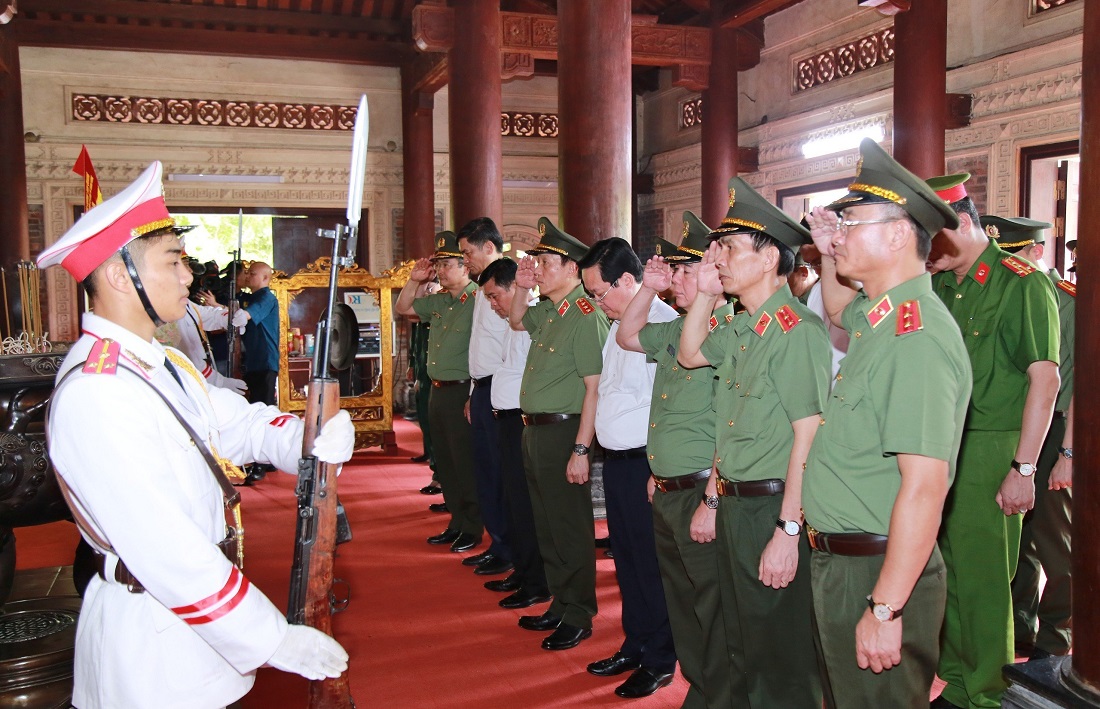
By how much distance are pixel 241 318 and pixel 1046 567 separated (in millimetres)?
5401

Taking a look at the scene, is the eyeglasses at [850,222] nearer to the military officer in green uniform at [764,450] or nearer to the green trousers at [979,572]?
the military officer in green uniform at [764,450]

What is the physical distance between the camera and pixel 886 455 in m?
1.71

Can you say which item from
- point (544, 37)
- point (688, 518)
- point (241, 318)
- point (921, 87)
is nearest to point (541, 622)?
point (688, 518)

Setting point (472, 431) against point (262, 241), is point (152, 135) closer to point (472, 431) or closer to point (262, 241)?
point (262, 241)

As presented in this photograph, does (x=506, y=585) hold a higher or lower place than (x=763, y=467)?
lower

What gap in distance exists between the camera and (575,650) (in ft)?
10.6

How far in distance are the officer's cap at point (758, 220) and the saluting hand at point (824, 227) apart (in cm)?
19

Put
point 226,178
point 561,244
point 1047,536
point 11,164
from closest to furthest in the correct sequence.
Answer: point 1047,536
point 561,244
point 11,164
point 226,178

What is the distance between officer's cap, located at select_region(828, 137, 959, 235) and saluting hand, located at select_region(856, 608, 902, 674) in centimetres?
79

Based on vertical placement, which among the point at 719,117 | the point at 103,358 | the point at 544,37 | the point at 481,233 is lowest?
the point at 103,358

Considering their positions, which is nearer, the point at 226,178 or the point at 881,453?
the point at 881,453

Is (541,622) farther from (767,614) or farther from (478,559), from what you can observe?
(767,614)

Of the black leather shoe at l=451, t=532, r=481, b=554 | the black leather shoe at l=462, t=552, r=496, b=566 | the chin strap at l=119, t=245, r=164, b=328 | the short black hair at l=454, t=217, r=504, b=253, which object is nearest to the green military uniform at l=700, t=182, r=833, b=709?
the chin strap at l=119, t=245, r=164, b=328

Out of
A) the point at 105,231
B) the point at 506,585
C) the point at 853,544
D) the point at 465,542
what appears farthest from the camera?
the point at 465,542
